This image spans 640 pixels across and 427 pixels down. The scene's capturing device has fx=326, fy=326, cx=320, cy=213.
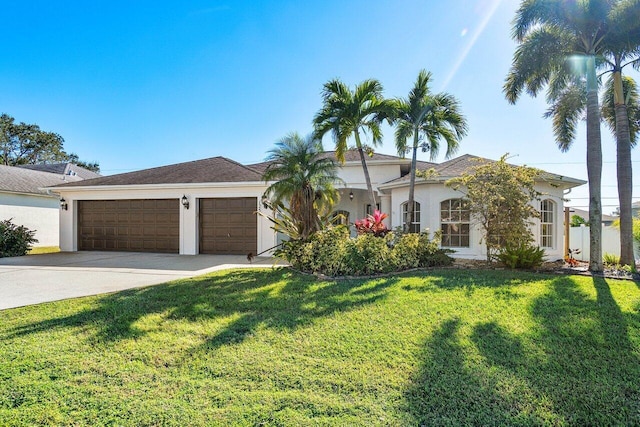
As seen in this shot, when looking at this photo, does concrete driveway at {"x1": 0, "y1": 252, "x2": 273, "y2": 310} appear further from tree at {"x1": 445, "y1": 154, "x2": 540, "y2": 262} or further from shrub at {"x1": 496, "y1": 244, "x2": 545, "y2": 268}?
shrub at {"x1": 496, "y1": 244, "x2": 545, "y2": 268}

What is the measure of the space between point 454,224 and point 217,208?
9.86m

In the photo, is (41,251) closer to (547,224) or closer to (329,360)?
(329,360)

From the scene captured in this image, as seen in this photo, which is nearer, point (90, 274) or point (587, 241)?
point (90, 274)

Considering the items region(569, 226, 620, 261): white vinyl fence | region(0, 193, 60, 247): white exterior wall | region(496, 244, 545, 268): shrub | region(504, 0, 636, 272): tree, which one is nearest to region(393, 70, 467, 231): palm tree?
region(504, 0, 636, 272): tree

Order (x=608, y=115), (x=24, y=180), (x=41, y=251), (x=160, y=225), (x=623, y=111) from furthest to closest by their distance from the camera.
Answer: (x=24, y=180) → (x=41, y=251) → (x=160, y=225) → (x=608, y=115) → (x=623, y=111)

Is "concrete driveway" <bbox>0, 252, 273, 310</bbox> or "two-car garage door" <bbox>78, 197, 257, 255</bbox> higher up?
"two-car garage door" <bbox>78, 197, 257, 255</bbox>

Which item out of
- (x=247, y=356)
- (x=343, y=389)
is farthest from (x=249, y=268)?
(x=343, y=389)

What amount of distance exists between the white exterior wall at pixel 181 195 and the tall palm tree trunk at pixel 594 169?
35.0 ft

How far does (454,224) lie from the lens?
12.0 meters

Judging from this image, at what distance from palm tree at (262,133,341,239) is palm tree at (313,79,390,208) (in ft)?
4.90

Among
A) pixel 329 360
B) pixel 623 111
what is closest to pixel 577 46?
pixel 623 111

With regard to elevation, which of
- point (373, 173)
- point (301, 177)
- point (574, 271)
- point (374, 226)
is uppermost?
point (373, 173)

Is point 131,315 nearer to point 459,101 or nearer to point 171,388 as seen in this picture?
point 171,388

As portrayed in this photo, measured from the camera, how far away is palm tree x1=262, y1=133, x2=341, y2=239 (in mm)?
9867
